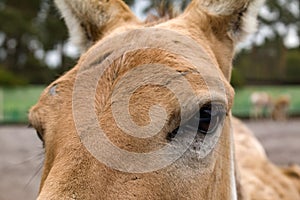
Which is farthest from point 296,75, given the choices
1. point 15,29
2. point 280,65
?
point 15,29

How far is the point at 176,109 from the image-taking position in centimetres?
192

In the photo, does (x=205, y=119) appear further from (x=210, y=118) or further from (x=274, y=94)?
Answer: (x=274, y=94)

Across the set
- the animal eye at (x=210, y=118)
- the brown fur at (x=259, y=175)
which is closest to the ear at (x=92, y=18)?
the animal eye at (x=210, y=118)

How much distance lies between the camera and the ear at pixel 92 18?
2768 millimetres

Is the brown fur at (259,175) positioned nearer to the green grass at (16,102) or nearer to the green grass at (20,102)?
the green grass at (20,102)

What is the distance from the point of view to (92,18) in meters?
2.79

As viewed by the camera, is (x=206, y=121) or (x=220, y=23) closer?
(x=206, y=121)

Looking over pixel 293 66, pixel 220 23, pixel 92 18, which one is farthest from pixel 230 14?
pixel 293 66

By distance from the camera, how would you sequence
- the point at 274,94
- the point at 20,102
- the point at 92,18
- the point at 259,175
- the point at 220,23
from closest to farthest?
1. the point at 220,23
2. the point at 92,18
3. the point at 259,175
4. the point at 20,102
5. the point at 274,94

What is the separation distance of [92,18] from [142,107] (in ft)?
3.60

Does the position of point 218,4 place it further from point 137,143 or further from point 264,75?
point 264,75

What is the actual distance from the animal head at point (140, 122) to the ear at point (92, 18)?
0.38 meters

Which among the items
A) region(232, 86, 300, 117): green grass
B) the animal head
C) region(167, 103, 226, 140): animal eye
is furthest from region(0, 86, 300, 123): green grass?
region(167, 103, 226, 140): animal eye

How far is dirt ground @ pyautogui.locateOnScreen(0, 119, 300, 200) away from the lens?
9.48m
